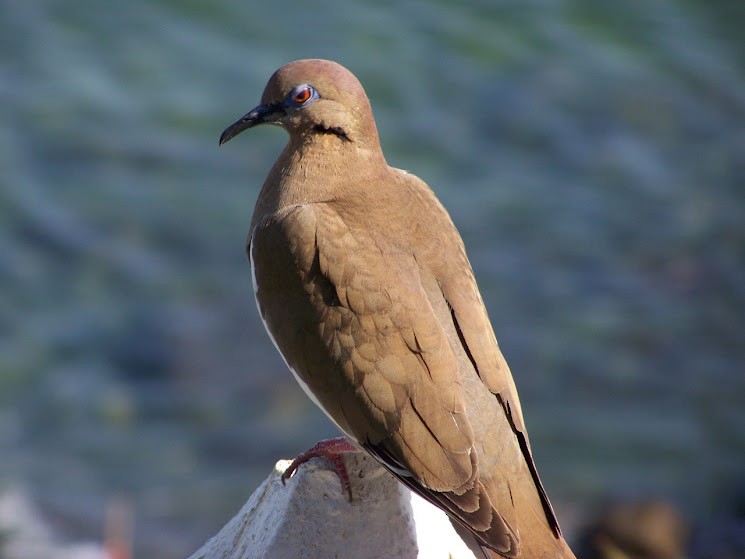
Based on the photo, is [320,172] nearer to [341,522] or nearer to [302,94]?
[302,94]

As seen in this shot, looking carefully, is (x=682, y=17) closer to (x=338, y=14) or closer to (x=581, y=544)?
(x=338, y=14)

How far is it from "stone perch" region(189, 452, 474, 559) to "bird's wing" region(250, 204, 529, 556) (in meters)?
0.12

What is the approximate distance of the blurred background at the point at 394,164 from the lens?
27.1 feet

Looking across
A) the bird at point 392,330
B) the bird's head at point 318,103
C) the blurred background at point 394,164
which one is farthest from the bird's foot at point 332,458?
the blurred background at point 394,164

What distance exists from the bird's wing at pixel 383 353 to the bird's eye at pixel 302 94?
1.56 ft

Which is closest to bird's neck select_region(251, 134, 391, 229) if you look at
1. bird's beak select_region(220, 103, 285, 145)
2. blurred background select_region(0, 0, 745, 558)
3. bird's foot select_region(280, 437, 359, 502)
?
bird's beak select_region(220, 103, 285, 145)

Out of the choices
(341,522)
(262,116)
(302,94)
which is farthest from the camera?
(262,116)

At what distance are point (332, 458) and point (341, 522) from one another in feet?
0.86

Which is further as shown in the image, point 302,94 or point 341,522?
point 302,94

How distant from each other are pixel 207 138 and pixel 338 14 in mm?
1895

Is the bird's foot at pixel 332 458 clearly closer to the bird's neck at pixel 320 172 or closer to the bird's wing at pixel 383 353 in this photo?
the bird's wing at pixel 383 353

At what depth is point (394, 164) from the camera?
958cm

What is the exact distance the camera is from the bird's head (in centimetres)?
482

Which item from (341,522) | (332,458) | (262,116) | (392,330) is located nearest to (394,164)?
(262,116)
